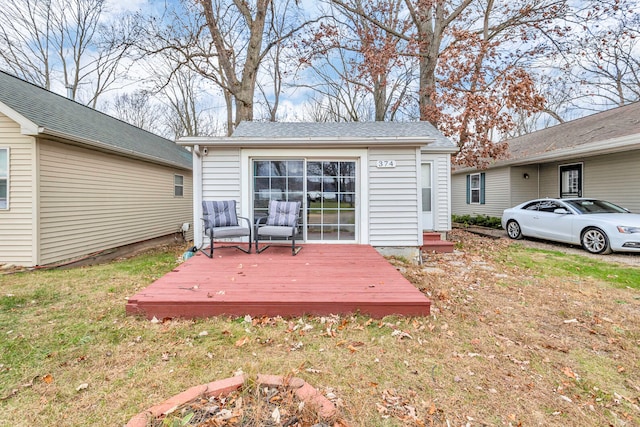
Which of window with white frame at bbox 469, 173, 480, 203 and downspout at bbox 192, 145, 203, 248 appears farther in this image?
window with white frame at bbox 469, 173, 480, 203

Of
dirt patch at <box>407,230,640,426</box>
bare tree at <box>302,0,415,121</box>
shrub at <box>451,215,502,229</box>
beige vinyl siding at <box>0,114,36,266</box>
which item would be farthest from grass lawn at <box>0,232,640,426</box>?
bare tree at <box>302,0,415,121</box>

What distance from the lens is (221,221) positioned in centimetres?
559

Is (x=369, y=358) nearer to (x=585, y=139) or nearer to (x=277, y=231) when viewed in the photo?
(x=277, y=231)

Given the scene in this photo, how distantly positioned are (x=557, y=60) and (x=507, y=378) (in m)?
14.8

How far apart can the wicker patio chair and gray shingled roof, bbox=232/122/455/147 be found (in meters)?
3.17

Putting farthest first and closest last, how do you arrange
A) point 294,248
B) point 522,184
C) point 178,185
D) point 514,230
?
point 178,185 < point 522,184 < point 514,230 < point 294,248

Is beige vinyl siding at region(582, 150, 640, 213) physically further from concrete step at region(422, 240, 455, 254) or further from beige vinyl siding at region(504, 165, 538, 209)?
concrete step at region(422, 240, 455, 254)

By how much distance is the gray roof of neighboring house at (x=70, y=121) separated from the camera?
609 centimetres

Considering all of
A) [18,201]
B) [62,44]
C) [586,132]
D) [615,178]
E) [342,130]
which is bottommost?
[18,201]

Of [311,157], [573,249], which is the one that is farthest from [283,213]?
[573,249]

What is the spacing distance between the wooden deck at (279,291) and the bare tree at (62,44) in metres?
13.3

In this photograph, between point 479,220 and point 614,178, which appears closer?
→ point 614,178

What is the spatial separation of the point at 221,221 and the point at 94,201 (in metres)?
4.36

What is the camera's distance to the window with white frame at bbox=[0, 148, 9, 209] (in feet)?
19.4
